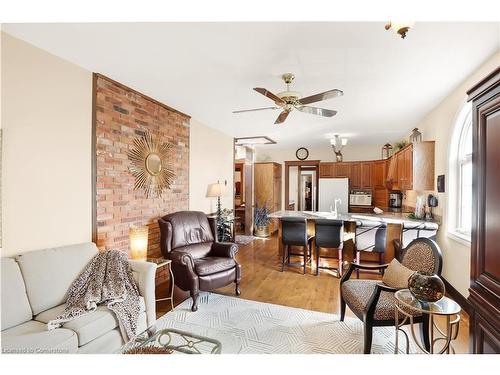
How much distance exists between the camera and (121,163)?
121 inches

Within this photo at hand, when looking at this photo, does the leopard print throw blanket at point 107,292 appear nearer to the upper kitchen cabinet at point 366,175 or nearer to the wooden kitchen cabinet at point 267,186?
the wooden kitchen cabinet at point 267,186

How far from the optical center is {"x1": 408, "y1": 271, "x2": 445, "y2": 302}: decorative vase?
63.6 inches

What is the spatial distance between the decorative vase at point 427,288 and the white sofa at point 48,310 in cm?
217

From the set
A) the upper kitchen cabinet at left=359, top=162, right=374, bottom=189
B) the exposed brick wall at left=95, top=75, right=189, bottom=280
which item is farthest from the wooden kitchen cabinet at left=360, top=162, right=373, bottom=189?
the exposed brick wall at left=95, top=75, right=189, bottom=280

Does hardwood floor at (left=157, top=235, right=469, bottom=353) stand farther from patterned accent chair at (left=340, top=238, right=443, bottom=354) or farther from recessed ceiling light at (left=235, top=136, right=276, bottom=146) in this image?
recessed ceiling light at (left=235, top=136, right=276, bottom=146)

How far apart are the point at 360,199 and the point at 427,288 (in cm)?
583

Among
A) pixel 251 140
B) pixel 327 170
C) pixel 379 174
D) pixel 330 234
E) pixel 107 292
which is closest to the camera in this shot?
pixel 107 292

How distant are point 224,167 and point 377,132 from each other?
137 inches

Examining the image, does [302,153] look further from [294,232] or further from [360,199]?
[294,232]

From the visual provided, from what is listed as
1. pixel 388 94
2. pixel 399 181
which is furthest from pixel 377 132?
pixel 388 94

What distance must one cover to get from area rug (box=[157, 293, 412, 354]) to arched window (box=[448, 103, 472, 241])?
1851 mm

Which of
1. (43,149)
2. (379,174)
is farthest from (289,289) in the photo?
(379,174)
